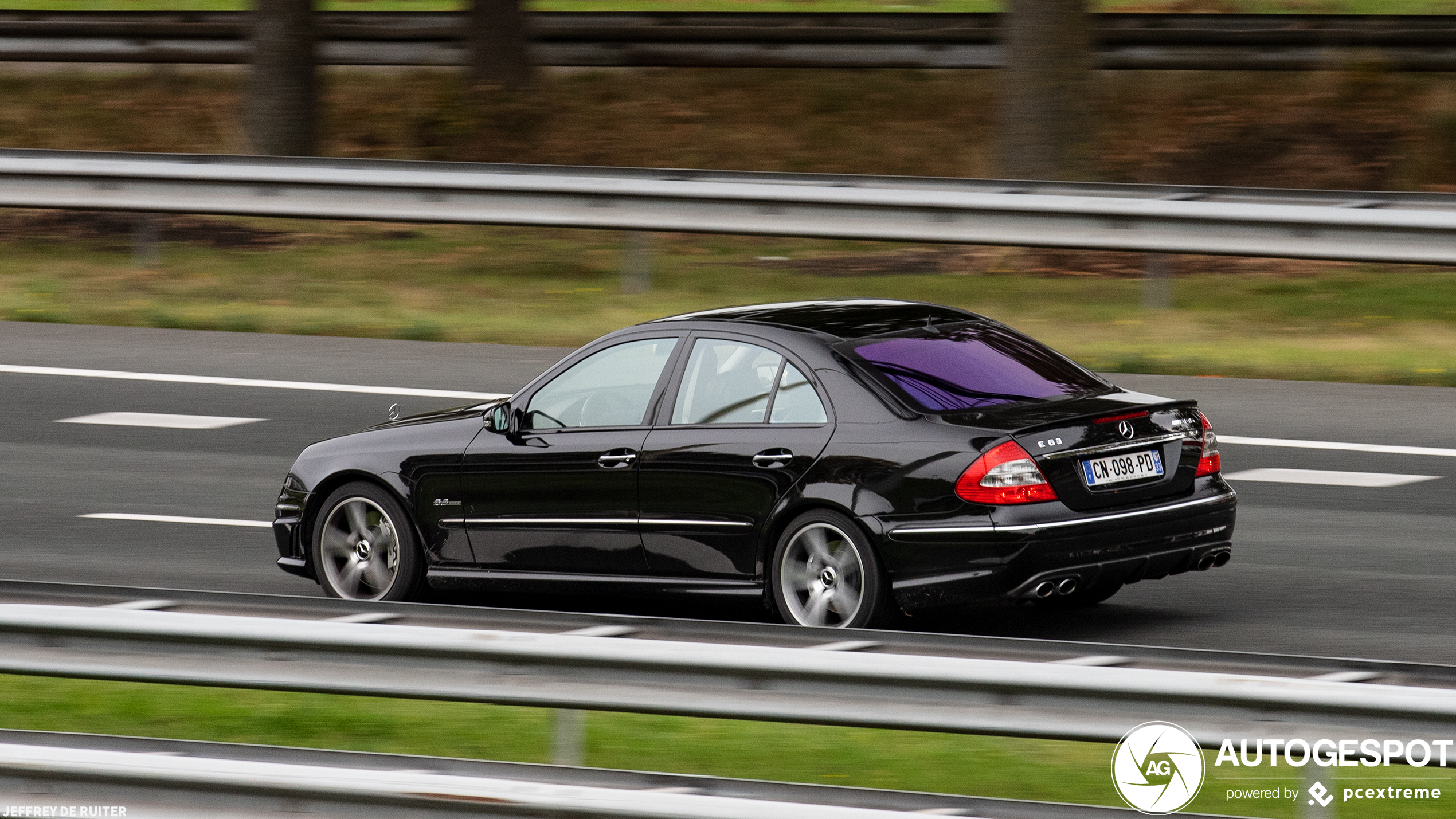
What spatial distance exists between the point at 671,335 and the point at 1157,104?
656 inches

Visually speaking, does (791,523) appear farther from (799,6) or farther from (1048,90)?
(799,6)

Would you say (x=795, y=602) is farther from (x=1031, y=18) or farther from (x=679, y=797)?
(x=1031, y=18)

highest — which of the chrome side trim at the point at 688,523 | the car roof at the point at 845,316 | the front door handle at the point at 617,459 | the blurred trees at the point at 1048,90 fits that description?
the blurred trees at the point at 1048,90

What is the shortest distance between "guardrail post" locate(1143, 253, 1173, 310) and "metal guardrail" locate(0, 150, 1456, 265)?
523 millimetres

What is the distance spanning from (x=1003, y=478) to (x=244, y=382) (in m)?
7.69

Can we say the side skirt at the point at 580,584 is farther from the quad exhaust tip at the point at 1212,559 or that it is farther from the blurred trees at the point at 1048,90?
the blurred trees at the point at 1048,90

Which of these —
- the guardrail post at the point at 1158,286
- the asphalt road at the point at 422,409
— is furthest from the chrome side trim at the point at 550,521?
the guardrail post at the point at 1158,286

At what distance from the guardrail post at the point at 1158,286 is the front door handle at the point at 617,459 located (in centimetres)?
733

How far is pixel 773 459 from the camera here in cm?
871

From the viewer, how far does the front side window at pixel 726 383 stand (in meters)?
8.98

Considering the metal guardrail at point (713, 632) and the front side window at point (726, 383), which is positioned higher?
the front side window at point (726, 383)

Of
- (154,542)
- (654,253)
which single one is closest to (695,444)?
(154,542)

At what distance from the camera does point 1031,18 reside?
18031mm

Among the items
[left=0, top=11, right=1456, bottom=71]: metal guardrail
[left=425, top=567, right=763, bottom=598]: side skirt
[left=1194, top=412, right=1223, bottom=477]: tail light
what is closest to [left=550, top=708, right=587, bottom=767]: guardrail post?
[left=425, top=567, right=763, bottom=598]: side skirt
